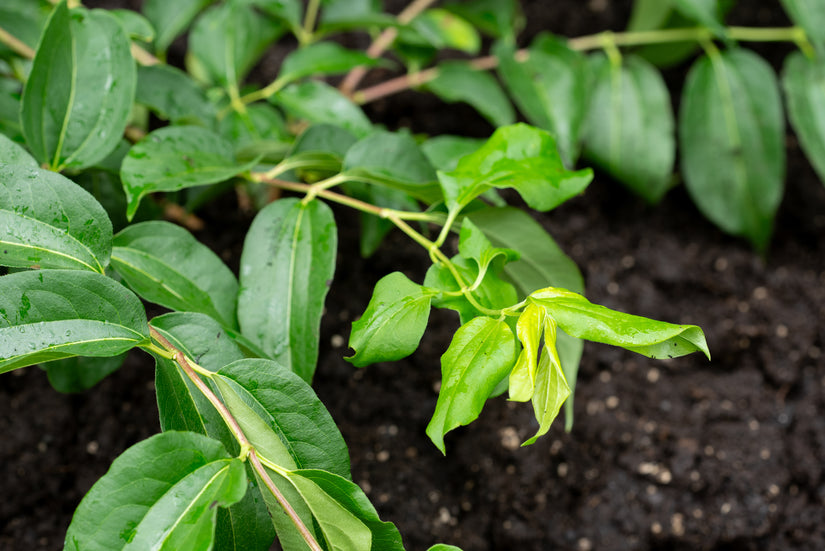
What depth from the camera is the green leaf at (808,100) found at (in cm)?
110

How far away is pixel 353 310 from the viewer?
999 mm

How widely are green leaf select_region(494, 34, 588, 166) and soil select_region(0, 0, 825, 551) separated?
0.78ft

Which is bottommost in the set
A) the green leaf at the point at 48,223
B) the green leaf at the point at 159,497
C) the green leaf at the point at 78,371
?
the green leaf at the point at 78,371

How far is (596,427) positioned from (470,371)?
59cm

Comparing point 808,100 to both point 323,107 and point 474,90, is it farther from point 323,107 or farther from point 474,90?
point 323,107

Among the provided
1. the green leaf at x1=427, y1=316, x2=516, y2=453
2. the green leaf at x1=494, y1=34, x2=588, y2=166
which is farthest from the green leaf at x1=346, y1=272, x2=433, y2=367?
the green leaf at x1=494, y1=34, x2=588, y2=166

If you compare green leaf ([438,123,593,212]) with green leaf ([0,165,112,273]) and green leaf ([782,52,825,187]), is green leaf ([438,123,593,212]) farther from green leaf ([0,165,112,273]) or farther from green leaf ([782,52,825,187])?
green leaf ([782,52,825,187])

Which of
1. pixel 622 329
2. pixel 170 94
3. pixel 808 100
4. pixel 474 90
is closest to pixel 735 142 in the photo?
pixel 808 100

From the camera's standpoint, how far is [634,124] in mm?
1152

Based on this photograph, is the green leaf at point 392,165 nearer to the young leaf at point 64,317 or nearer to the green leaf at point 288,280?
the green leaf at point 288,280

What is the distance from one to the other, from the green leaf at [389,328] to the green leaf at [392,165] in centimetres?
17

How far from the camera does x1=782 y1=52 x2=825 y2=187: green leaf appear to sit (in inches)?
43.5

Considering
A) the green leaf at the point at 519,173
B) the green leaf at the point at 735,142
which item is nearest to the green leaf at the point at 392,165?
the green leaf at the point at 519,173

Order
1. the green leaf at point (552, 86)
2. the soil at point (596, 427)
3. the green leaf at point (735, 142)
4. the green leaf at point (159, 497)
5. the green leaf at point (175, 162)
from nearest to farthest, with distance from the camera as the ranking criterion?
the green leaf at point (159, 497), the green leaf at point (175, 162), the soil at point (596, 427), the green leaf at point (552, 86), the green leaf at point (735, 142)
